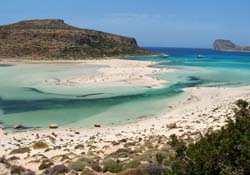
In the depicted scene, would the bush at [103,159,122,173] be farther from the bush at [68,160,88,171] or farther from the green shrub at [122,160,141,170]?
the bush at [68,160,88,171]

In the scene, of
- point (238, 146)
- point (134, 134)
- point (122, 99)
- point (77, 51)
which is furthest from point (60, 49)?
point (238, 146)

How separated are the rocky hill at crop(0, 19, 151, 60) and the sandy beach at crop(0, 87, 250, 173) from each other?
7987 centimetres

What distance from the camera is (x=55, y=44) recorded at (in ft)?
386

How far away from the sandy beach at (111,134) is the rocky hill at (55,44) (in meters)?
79.9

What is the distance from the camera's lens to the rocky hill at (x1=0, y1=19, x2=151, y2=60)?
11038 cm


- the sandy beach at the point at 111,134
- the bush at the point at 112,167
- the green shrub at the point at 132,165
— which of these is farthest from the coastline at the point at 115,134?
the green shrub at the point at 132,165

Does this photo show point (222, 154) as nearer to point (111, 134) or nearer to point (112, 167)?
point (112, 167)

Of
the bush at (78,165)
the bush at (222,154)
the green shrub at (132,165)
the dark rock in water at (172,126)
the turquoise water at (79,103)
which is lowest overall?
the turquoise water at (79,103)

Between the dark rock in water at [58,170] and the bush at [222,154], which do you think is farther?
the dark rock in water at [58,170]

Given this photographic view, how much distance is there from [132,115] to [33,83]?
2475cm

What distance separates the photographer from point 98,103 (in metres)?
36.1

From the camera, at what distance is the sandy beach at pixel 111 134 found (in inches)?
733

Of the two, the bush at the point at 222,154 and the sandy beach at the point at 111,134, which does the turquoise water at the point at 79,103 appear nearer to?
the sandy beach at the point at 111,134

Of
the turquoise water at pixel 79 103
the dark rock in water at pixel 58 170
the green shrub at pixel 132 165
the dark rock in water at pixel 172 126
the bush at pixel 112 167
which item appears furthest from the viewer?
the turquoise water at pixel 79 103
